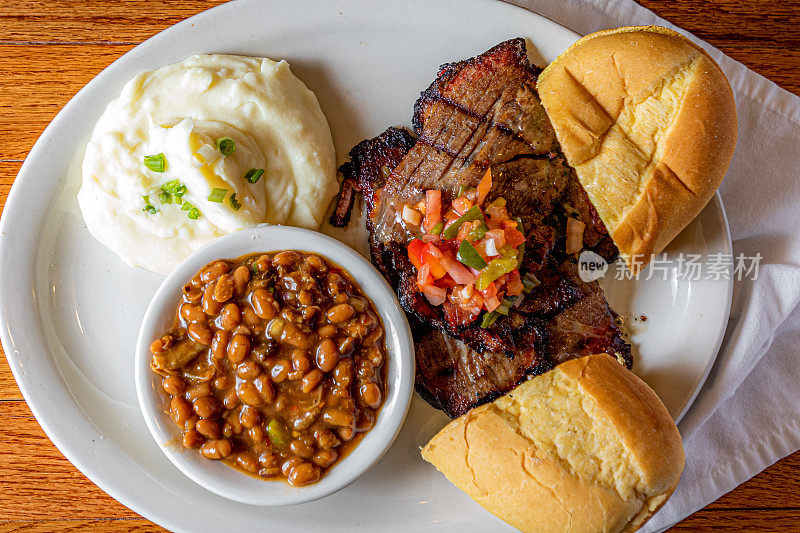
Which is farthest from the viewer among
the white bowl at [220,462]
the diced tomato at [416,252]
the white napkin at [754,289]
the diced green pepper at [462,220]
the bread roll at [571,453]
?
the white napkin at [754,289]

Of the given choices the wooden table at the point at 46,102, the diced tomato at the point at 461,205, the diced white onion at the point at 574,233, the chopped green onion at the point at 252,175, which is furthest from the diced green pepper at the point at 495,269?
the wooden table at the point at 46,102

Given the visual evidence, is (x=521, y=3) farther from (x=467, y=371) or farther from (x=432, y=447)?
(x=432, y=447)

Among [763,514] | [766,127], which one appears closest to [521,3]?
[766,127]

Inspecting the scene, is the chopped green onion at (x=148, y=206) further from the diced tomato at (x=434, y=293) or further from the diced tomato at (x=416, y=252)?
the diced tomato at (x=434, y=293)

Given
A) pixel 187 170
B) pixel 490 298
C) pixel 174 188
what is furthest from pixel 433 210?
pixel 174 188

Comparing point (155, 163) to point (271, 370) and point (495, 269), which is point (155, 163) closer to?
point (271, 370)

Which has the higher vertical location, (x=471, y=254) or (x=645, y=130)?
(x=645, y=130)
